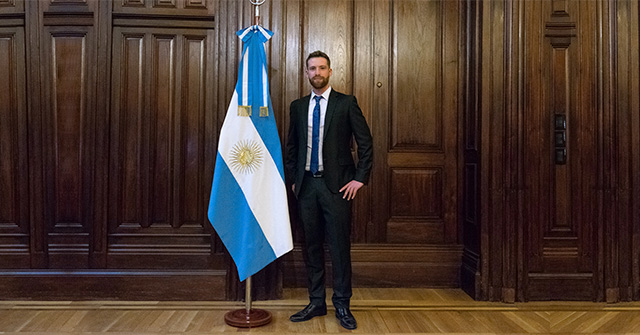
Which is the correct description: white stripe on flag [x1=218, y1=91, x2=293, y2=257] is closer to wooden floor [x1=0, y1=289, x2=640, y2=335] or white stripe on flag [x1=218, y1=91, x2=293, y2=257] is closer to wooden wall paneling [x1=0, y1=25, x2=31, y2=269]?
wooden floor [x1=0, y1=289, x2=640, y2=335]

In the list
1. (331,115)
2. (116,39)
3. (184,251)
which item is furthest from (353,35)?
(184,251)

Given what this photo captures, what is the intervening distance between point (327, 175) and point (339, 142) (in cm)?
21

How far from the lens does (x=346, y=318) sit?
2922 millimetres

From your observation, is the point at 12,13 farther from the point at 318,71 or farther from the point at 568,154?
the point at 568,154

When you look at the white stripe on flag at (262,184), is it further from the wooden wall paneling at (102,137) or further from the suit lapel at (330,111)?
the wooden wall paneling at (102,137)

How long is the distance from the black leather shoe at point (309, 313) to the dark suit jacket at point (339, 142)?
700 millimetres

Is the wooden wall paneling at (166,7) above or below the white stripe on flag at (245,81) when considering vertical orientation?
above

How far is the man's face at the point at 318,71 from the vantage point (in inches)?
116

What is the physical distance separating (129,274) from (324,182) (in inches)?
59.9

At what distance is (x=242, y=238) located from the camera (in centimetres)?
300

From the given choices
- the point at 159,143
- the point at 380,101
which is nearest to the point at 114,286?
the point at 159,143

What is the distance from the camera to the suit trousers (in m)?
2.97

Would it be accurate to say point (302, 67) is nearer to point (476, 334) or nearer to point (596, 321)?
point (476, 334)

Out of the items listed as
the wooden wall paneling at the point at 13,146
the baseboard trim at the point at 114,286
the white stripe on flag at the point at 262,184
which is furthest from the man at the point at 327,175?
the wooden wall paneling at the point at 13,146
